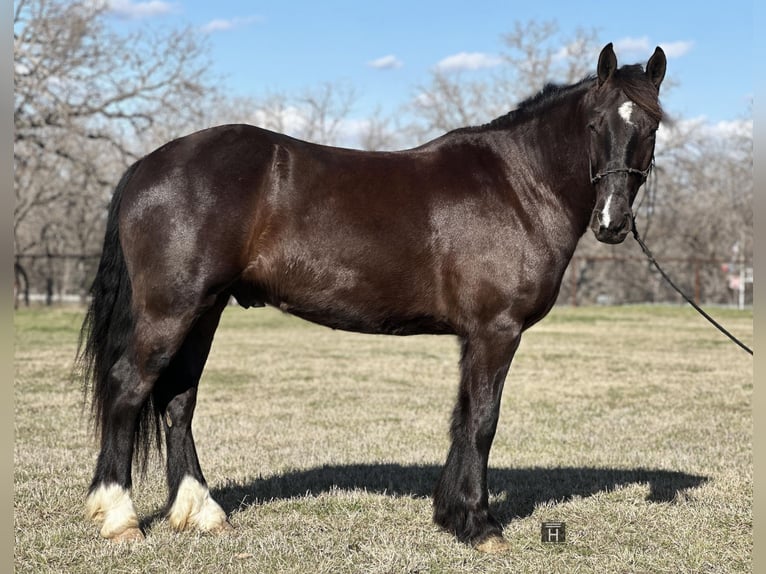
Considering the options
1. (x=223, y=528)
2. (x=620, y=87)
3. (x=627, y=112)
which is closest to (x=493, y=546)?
(x=223, y=528)

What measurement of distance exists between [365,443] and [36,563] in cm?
349

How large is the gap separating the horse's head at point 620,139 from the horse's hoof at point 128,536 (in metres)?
2.92

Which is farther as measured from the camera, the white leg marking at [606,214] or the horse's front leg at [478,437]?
the horse's front leg at [478,437]

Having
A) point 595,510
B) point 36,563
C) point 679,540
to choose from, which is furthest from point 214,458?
point 679,540

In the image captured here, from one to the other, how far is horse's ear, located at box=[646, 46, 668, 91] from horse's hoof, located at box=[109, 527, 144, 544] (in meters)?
3.75

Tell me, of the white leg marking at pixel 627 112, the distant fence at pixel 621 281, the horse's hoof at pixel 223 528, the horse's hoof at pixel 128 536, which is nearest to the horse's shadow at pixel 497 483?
the horse's hoof at pixel 223 528

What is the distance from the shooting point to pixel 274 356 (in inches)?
551

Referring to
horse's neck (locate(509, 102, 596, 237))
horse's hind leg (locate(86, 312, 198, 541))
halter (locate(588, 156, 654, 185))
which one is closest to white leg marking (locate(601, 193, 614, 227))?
halter (locate(588, 156, 654, 185))

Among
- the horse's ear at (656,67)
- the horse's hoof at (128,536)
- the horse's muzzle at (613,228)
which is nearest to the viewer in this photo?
the horse's muzzle at (613,228)

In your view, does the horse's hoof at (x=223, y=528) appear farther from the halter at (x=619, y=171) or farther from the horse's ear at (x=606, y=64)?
the horse's ear at (x=606, y=64)

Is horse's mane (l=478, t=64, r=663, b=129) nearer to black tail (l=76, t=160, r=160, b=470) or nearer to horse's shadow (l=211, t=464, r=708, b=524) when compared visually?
black tail (l=76, t=160, r=160, b=470)

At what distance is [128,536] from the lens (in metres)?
4.08

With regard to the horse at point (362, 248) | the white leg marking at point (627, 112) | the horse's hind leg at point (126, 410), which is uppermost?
the white leg marking at point (627, 112)

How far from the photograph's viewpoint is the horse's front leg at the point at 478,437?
4203 millimetres
